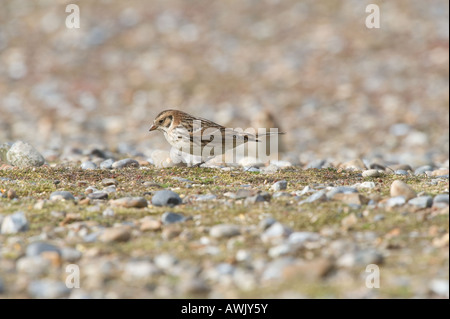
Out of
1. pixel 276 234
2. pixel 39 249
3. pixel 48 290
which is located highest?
pixel 276 234

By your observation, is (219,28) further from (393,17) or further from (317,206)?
(317,206)

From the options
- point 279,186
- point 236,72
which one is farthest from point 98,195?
point 236,72

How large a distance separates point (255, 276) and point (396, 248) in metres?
1.19

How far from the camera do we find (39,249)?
532 centimetres

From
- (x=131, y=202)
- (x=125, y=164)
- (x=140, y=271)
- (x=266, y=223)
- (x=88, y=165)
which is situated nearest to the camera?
(x=140, y=271)

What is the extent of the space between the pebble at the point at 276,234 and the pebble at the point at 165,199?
1.37 m

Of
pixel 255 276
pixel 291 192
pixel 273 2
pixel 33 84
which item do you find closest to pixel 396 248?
pixel 255 276

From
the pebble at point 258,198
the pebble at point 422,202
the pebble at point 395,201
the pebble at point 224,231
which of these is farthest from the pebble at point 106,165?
the pebble at point 422,202

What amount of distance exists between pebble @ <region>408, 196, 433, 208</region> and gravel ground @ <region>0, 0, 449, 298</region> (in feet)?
0.07

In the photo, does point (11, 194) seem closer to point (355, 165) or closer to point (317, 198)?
point (317, 198)

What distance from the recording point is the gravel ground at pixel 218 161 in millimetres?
5008

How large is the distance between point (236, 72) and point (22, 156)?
1307 centimetres

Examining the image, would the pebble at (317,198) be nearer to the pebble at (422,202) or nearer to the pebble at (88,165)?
the pebble at (422,202)

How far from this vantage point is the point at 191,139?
9.00 m
